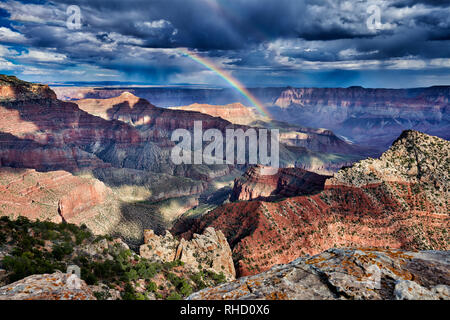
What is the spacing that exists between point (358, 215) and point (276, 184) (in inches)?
1494

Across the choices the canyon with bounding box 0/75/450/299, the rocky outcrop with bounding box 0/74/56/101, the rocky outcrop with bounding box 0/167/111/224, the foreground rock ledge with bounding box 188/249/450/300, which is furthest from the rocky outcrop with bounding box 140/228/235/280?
the rocky outcrop with bounding box 0/74/56/101

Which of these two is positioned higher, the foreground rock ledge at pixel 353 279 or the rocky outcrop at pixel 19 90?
the rocky outcrop at pixel 19 90

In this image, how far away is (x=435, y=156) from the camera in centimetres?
5431

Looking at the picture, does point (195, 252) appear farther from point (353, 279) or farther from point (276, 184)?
point (276, 184)

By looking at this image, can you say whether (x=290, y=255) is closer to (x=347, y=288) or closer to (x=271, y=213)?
(x=271, y=213)

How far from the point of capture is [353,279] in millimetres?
7984

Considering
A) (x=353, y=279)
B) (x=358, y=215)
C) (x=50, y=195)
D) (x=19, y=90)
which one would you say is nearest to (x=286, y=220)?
(x=358, y=215)

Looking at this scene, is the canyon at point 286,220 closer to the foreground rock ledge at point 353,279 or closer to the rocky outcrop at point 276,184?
the foreground rock ledge at point 353,279

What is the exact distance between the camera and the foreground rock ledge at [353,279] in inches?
285

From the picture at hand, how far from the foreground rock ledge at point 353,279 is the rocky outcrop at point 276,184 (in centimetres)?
5471

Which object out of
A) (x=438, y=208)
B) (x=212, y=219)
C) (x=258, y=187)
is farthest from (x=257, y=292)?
(x=258, y=187)

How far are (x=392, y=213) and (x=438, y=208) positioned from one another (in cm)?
840

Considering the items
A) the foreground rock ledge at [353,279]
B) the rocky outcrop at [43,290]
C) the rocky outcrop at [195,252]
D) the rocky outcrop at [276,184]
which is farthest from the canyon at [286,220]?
the rocky outcrop at [276,184]
